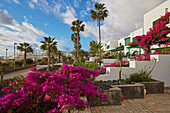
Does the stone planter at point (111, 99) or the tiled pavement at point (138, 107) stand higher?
the stone planter at point (111, 99)

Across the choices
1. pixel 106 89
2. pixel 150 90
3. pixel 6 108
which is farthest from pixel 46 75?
pixel 150 90

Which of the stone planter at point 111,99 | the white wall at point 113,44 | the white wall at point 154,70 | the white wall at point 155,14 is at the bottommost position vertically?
the stone planter at point 111,99

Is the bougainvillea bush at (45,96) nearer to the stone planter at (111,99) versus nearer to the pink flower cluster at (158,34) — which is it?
the stone planter at (111,99)

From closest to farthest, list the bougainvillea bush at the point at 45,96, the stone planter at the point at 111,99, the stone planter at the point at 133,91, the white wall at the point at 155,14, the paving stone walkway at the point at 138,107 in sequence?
1. the bougainvillea bush at the point at 45,96
2. the paving stone walkway at the point at 138,107
3. the stone planter at the point at 111,99
4. the stone planter at the point at 133,91
5. the white wall at the point at 155,14

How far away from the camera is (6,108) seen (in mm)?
1608

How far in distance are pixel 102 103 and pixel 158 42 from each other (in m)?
7.25

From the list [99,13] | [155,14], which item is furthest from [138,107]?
[99,13]

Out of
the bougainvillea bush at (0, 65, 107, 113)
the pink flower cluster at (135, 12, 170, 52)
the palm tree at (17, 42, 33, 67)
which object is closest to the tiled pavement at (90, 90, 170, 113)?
the bougainvillea bush at (0, 65, 107, 113)

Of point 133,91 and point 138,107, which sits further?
point 133,91

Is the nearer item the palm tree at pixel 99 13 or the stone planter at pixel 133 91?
the stone planter at pixel 133 91

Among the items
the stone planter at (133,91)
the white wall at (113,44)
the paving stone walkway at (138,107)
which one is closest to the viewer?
the paving stone walkway at (138,107)

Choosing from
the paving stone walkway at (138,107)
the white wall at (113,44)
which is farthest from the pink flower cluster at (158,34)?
the white wall at (113,44)

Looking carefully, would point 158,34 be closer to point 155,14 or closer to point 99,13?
point 155,14

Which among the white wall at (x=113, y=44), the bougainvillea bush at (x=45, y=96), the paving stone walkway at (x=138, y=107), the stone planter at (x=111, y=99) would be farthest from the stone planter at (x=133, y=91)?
the white wall at (x=113, y=44)
